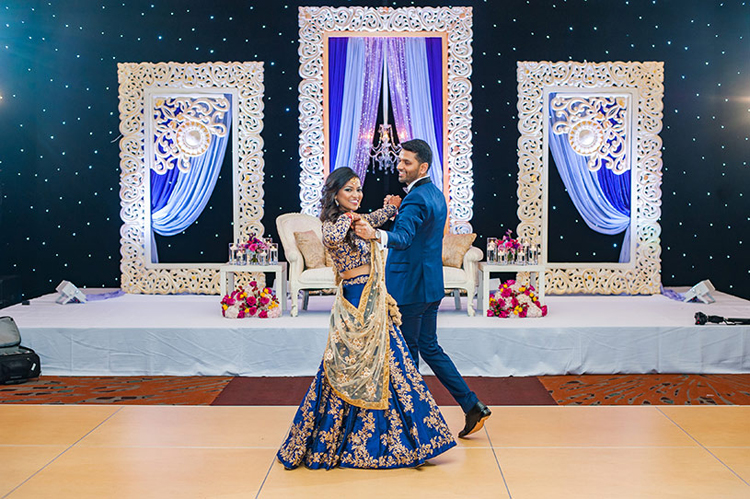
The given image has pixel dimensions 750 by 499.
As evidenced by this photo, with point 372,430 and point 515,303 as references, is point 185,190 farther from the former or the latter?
point 372,430

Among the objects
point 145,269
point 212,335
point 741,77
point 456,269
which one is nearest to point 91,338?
point 212,335

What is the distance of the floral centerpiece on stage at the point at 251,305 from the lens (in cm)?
576

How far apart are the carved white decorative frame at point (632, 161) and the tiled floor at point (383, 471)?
331cm

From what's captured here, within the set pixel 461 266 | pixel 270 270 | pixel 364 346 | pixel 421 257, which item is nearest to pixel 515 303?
pixel 461 266

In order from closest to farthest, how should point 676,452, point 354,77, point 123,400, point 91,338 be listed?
point 676,452, point 123,400, point 91,338, point 354,77

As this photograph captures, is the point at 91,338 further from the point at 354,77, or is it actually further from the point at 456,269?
the point at 354,77

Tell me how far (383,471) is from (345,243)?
3.41ft

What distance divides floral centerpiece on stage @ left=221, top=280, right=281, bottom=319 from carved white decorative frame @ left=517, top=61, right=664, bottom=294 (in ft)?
9.89

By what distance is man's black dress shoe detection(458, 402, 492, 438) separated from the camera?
3520 mm

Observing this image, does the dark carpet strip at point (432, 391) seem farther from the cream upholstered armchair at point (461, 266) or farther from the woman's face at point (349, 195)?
the woman's face at point (349, 195)

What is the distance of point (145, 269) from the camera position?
7621 millimetres

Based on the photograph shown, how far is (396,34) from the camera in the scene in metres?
7.42

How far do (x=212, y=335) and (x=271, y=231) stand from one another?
2.46 m

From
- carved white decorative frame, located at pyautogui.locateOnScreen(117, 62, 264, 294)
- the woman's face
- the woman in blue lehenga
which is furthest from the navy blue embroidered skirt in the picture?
carved white decorative frame, located at pyautogui.locateOnScreen(117, 62, 264, 294)
